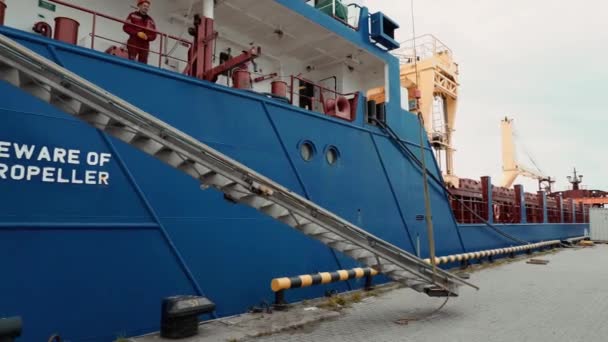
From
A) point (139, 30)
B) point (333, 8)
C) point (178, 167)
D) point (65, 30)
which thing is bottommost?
point (178, 167)

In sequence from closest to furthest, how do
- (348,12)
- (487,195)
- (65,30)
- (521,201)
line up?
1. (65,30)
2. (348,12)
3. (487,195)
4. (521,201)

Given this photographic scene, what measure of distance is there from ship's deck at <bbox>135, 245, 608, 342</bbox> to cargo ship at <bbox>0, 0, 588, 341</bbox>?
648mm

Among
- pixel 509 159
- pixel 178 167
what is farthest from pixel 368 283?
pixel 509 159

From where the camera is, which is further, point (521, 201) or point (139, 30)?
point (521, 201)

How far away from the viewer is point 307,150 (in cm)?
750

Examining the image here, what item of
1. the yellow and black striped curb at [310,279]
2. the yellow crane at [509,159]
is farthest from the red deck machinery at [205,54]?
the yellow crane at [509,159]

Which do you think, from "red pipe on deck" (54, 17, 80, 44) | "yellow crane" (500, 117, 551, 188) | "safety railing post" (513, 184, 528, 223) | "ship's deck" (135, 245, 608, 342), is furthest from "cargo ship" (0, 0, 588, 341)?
"yellow crane" (500, 117, 551, 188)

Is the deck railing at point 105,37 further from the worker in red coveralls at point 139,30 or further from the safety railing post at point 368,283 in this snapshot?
the safety railing post at point 368,283

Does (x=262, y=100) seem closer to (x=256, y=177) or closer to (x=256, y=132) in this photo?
(x=256, y=132)

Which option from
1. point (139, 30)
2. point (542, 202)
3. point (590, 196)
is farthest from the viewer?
point (590, 196)

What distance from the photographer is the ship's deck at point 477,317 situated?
17.0 ft

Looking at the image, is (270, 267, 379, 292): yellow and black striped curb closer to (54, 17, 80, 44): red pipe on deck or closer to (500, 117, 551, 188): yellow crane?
(54, 17, 80, 44): red pipe on deck

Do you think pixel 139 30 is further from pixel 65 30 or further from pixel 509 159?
pixel 509 159

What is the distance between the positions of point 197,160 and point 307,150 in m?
3.37
